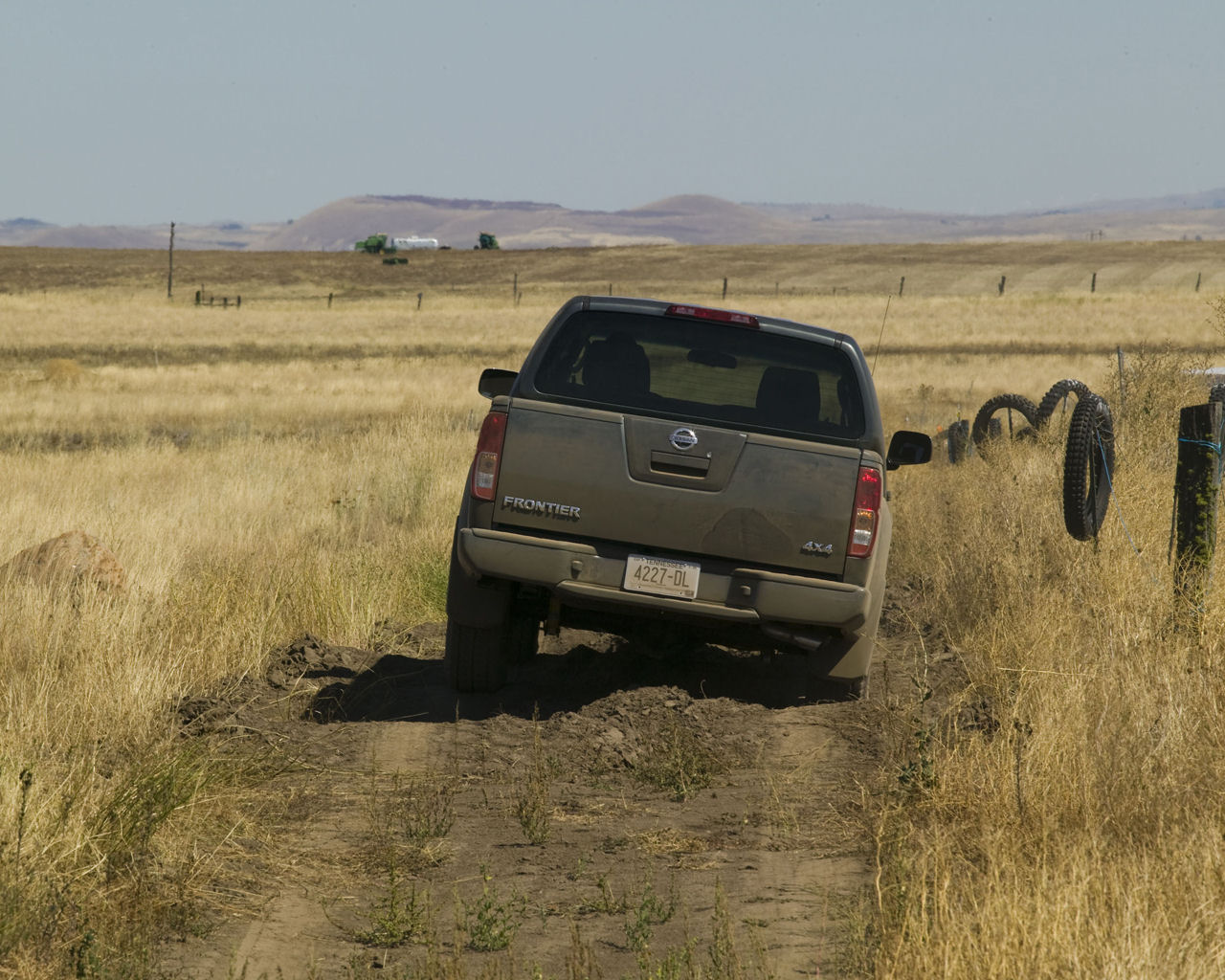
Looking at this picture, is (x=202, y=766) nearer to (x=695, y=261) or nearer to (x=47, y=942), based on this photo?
(x=47, y=942)

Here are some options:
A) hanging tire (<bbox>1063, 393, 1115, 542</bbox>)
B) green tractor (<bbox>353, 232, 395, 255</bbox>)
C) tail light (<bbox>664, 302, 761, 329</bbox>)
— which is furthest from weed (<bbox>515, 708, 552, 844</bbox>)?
green tractor (<bbox>353, 232, 395, 255</bbox>)

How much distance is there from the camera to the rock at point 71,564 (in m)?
8.30

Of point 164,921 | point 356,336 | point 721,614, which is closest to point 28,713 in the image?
point 164,921

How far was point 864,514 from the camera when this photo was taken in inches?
236

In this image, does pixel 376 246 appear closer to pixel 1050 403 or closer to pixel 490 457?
pixel 1050 403

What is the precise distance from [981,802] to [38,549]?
21.0ft

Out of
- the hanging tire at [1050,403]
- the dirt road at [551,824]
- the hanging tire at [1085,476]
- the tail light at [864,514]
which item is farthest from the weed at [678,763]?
the hanging tire at [1050,403]

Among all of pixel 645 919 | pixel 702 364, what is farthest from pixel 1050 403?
pixel 645 919

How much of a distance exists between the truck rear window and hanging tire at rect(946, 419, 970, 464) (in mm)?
9260

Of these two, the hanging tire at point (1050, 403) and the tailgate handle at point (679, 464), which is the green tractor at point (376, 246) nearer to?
the hanging tire at point (1050, 403)

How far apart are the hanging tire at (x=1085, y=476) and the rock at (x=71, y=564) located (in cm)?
560

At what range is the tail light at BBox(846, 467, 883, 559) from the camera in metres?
5.98

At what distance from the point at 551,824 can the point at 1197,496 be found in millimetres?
4126

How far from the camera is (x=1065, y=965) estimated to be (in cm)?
348
